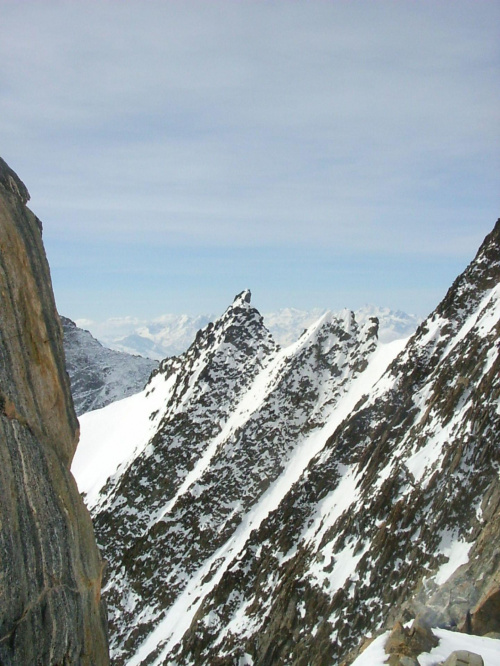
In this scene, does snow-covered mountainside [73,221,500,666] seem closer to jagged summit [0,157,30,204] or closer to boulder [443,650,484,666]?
boulder [443,650,484,666]

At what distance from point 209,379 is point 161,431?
12265 millimetres

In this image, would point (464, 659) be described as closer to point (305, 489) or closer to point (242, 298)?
point (305, 489)

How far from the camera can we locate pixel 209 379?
307 ft

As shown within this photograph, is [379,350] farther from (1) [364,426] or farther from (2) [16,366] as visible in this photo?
(2) [16,366]

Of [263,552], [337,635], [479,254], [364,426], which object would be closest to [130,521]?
[263,552]

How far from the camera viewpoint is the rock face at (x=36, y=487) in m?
12.3

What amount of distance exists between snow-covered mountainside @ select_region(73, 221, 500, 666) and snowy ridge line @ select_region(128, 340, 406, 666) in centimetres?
31

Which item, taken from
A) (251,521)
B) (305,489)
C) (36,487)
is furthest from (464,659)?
(251,521)

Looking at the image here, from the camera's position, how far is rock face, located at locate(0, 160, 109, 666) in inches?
485

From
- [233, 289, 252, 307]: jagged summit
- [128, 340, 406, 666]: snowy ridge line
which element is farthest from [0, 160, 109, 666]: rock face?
[233, 289, 252, 307]: jagged summit

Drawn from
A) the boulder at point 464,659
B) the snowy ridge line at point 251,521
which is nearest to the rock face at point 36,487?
the boulder at point 464,659

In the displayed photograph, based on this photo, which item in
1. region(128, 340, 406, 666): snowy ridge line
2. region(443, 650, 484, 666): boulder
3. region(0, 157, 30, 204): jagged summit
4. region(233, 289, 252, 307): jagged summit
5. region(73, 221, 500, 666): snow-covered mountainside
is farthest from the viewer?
region(233, 289, 252, 307): jagged summit

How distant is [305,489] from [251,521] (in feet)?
42.3

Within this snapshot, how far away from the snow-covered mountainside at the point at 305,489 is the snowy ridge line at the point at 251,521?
315mm
